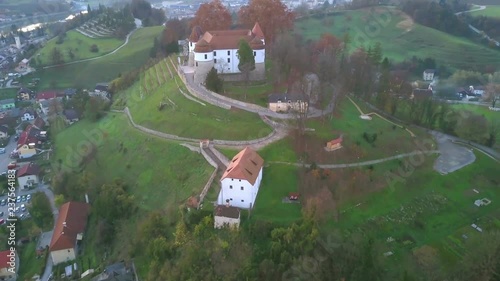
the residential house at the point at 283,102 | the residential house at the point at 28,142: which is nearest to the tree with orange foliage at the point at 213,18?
the residential house at the point at 283,102

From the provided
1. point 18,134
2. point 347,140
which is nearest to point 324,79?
point 347,140

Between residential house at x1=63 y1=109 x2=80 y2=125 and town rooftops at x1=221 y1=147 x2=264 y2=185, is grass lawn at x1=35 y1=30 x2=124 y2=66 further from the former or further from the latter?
town rooftops at x1=221 y1=147 x2=264 y2=185

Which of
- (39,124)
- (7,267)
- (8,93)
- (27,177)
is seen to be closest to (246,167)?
(7,267)

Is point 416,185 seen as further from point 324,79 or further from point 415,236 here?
point 324,79

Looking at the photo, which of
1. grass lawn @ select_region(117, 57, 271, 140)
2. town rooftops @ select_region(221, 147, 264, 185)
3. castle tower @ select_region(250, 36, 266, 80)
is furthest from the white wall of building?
castle tower @ select_region(250, 36, 266, 80)

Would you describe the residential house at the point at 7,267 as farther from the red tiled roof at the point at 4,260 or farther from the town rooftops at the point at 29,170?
the town rooftops at the point at 29,170

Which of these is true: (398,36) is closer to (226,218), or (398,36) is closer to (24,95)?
(24,95)
